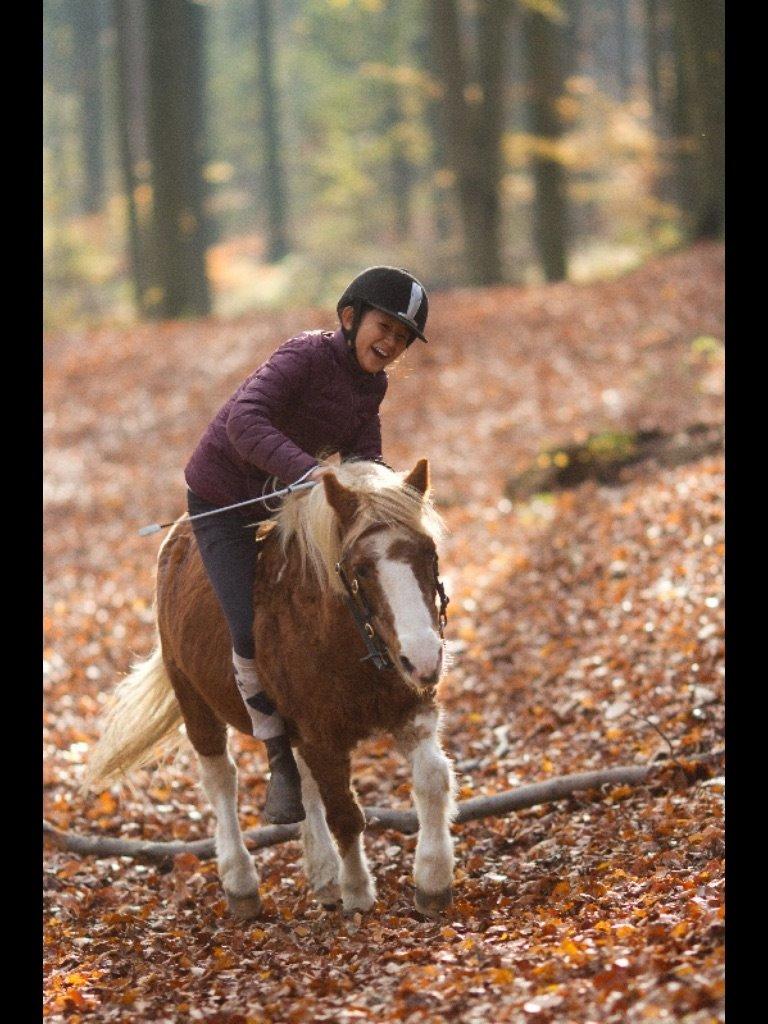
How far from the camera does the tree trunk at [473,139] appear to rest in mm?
22859

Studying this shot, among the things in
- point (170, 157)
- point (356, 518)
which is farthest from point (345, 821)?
point (170, 157)

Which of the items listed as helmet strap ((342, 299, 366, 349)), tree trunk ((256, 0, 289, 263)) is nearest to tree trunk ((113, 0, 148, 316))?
tree trunk ((256, 0, 289, 263))

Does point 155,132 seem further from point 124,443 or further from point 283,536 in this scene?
point 283,536

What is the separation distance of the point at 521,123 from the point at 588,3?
7.58m

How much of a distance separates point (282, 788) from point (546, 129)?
2002cm

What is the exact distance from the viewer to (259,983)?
496 centimetres

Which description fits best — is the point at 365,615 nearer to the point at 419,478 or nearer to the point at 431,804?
the point at 419,478

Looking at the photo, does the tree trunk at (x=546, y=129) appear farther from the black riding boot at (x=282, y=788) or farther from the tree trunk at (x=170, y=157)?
the black riding boot at (x=282, y=788)

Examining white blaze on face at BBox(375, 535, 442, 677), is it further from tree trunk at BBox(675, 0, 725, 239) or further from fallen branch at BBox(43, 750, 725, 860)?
tree trunk at BBox(675, 0, 725, 239)

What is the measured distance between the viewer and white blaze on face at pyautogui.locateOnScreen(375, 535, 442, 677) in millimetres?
4805

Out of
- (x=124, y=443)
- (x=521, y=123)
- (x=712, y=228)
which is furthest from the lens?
(x=521, y=123)

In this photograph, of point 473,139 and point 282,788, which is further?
point 473,139

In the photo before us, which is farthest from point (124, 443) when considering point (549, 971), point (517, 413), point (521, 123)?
point (521, 123)

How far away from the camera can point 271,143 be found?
154 ft
